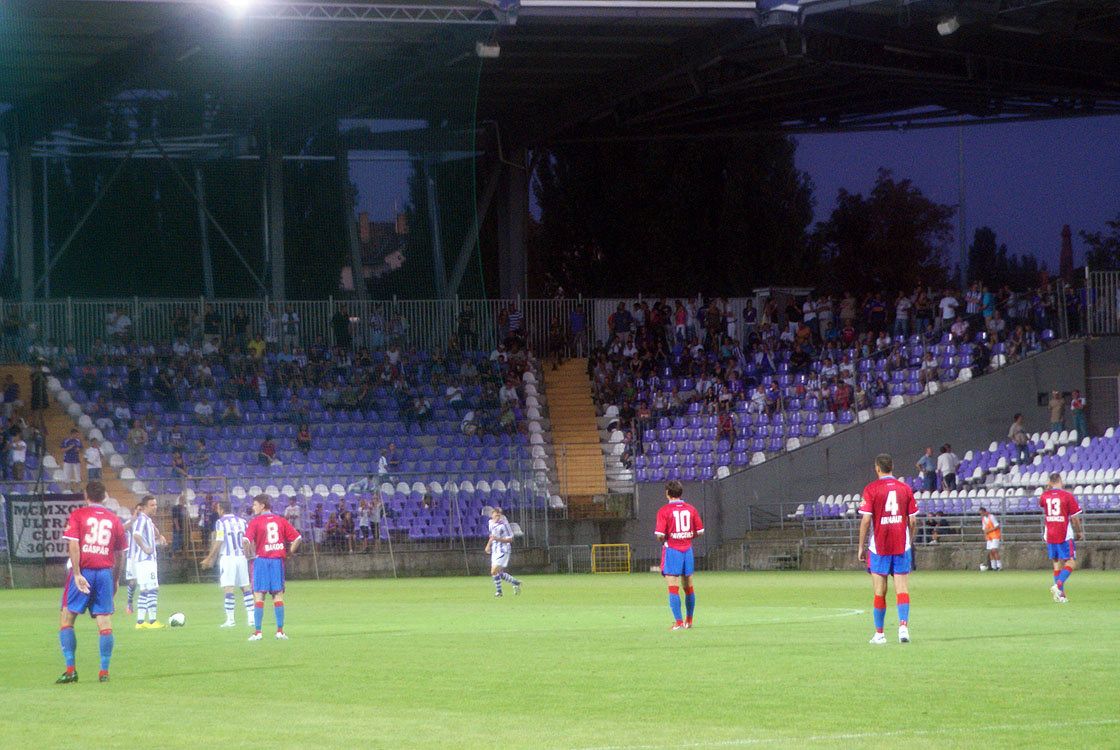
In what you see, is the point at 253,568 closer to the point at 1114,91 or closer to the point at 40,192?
the point at 40,192

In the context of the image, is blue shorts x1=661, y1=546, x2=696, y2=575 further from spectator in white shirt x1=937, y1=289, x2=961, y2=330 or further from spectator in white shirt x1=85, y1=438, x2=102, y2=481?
spectator in white shirt x1=937, y1=289, x2=961, y2=330

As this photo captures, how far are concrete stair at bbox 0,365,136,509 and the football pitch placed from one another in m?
13.6

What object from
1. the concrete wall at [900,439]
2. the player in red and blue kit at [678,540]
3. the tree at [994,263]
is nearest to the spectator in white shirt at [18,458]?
the concrete wall at [900,439]

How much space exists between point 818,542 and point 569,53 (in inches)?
560

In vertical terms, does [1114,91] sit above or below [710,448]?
above

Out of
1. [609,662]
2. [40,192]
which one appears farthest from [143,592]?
[40,192]

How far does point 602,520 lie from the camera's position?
40.0 meters

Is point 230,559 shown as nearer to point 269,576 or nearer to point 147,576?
point 147,576

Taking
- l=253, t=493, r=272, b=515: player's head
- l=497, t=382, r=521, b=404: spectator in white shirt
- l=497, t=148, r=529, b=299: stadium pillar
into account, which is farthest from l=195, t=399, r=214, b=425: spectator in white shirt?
l=253, t=493, r=272, b=515: player's head

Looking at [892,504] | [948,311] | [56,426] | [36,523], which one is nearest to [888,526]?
[892,504]

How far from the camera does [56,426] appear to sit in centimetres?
3888

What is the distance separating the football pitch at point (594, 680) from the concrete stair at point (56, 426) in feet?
44.7

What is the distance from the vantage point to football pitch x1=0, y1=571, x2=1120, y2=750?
9.60 meters

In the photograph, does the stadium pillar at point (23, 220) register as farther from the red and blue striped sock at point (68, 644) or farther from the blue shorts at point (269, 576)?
the red and blue striped sock at point (68, 644)
